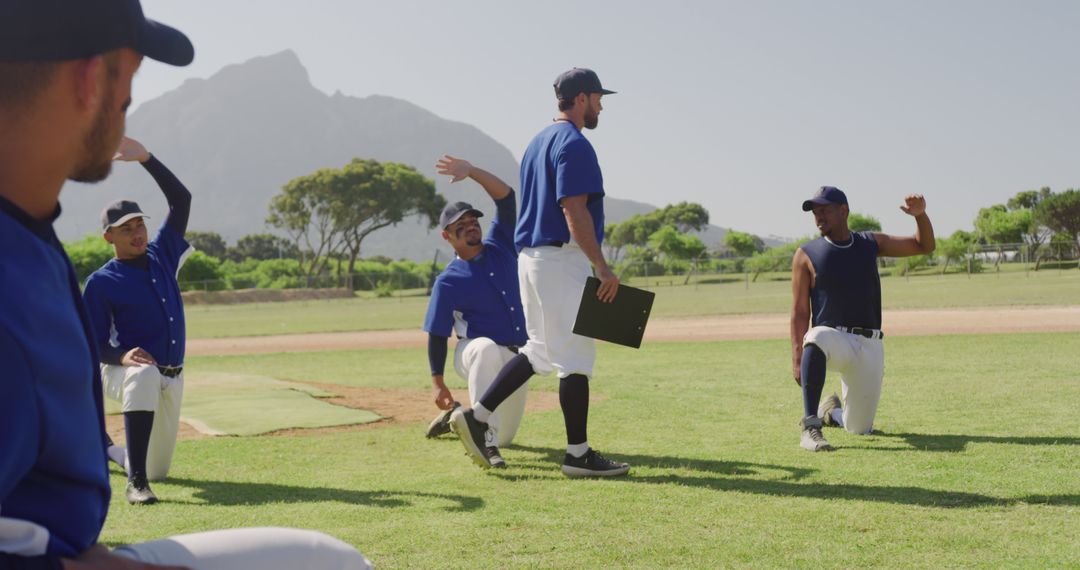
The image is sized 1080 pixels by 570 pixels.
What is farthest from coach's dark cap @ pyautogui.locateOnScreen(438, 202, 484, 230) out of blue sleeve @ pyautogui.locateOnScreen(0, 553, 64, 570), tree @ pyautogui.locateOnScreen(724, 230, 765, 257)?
tree @ pyautogui.locateOnScreen(724, 230, 765, 257)

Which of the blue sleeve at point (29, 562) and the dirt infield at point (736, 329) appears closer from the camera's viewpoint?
the blue sleeve at point (29, 562)

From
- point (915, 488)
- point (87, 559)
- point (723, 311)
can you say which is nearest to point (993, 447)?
point (915, 488)

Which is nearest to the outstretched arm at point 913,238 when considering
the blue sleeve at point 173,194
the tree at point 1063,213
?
the blue sleeve at point 173,194

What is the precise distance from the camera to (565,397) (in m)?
6.10

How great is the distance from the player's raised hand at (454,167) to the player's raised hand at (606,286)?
1267 mm

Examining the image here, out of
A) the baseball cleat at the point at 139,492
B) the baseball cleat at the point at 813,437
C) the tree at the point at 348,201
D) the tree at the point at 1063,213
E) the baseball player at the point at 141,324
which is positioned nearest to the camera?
the baseball cleat at the point at 139,492

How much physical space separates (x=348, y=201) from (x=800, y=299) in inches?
3050

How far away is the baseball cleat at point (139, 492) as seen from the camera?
566 centimetres

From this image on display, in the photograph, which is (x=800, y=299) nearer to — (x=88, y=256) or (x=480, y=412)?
(x=480, y=412)

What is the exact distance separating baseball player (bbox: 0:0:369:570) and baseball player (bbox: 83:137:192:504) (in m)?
4.34

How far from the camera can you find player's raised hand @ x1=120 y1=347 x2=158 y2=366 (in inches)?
234

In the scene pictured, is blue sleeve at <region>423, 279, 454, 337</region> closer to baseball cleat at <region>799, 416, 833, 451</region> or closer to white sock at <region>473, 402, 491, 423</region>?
white sock at <region>473, 402, 491, 423</region>

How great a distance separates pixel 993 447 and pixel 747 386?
4.13m

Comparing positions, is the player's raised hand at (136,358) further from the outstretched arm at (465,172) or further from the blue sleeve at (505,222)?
the blue sleeve at (505,222)
